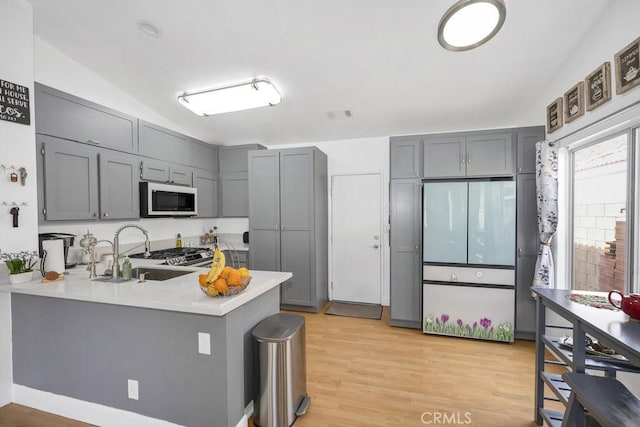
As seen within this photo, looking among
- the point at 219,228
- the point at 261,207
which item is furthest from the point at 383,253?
the point at 219,228

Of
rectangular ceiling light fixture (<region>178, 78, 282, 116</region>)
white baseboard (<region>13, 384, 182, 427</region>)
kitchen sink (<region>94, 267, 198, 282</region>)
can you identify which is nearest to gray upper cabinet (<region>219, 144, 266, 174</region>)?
rectangular ceiling light fixture (<region>178, 78, 282, 116</region>)

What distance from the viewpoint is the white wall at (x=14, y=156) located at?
193 centimetres

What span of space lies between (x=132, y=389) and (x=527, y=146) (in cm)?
403

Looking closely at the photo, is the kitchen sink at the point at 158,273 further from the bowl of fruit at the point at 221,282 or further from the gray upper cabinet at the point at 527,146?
the gray upper cabinet at the point at 527,146

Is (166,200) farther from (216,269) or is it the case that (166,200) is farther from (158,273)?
(216,269)

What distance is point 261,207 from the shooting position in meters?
3.81

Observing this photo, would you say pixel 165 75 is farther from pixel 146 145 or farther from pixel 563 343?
pixel 563 343

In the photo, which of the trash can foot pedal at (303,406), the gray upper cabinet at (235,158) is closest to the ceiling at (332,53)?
the gray upper cabinet at (235,158)

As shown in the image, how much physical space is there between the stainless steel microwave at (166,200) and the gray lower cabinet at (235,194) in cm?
58

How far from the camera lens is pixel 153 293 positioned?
5.31 feet

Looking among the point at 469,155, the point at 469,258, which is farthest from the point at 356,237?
the point at 469,155

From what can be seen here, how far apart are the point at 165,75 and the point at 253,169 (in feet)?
4.80

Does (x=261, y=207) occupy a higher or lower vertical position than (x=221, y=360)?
higher

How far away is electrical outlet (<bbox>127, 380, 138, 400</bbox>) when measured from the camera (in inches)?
66.1
